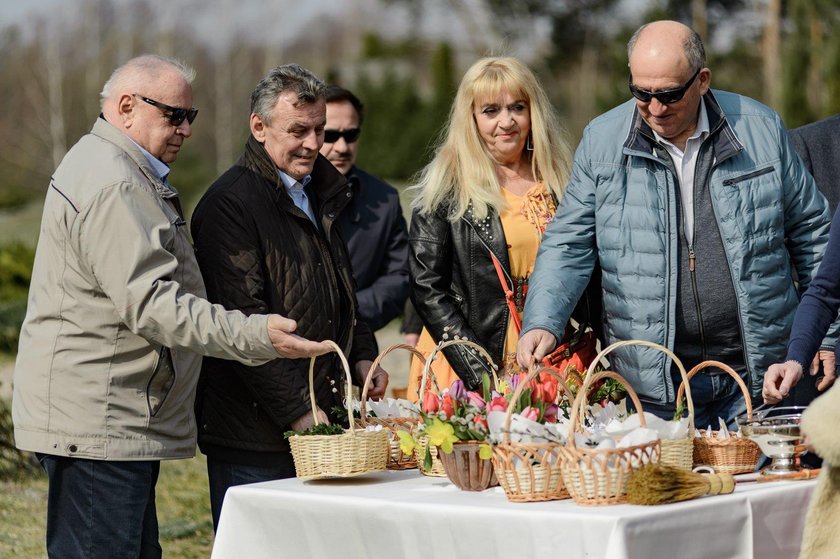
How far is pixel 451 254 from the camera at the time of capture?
4379 mm

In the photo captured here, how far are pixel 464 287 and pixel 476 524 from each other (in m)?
1.56

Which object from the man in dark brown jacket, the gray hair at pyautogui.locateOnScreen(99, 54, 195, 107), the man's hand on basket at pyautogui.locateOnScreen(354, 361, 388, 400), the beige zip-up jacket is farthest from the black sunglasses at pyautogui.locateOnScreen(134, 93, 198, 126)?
the man's hand on basket at pyautogui.locateOnScreen(354, 361, 388, 400)

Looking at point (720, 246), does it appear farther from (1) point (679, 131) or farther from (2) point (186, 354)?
(2) point (186, 354)

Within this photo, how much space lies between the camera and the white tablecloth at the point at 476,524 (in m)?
2.77

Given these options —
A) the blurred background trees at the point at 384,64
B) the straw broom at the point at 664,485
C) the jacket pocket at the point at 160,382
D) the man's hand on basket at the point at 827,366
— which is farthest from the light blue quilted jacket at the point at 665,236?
the blurred background trees at the point at 384,64

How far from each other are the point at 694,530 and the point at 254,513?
119cm

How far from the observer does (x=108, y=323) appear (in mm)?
3363

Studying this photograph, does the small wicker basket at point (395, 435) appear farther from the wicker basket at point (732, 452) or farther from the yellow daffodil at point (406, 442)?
the wicker basket at point (732, 452)

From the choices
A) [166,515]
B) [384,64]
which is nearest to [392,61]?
[384,64]

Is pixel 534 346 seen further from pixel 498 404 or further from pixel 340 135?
pixel 340 135

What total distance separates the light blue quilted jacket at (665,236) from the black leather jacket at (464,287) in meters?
0.33

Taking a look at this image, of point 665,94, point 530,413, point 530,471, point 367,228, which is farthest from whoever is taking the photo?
point 367,228

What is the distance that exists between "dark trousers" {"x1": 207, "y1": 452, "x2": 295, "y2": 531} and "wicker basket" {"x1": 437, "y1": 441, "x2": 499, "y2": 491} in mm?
896

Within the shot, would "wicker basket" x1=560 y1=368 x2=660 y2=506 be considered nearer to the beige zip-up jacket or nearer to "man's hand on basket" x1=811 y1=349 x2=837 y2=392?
the beige zip-up jacket
